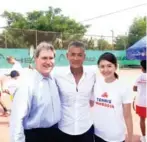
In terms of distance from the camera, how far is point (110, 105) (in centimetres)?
260

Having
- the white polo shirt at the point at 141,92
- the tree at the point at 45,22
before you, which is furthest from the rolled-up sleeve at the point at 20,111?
the tree at the point at 45,22

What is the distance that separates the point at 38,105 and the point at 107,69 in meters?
0.69

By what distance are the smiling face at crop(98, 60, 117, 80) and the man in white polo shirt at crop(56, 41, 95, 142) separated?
4.7 inches

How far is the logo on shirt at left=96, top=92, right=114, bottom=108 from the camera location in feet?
8.50

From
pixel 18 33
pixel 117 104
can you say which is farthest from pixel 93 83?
pixel 18 33

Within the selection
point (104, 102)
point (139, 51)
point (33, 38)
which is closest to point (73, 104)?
point (104, 102)

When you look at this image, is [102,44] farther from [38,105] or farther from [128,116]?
[38,105]

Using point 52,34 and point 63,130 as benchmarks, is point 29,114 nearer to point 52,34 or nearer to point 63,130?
point 63,130

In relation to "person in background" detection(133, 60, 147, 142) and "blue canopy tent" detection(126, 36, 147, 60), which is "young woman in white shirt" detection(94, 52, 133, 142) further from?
"blue canopy tent" detection(126, 36, 147, 60)

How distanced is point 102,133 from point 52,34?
16027mm

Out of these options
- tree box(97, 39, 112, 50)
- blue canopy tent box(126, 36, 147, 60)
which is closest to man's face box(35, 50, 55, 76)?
blue canopy tent box(126, 36, 147, 60)

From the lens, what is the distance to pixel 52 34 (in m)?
18.4

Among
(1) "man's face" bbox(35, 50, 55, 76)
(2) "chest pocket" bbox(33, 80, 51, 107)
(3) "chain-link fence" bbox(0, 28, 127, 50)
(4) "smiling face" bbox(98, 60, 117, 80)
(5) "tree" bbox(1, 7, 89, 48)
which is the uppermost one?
(5) "tree" bbox(1, 7, 89, 48)

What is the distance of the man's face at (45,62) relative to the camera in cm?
235
